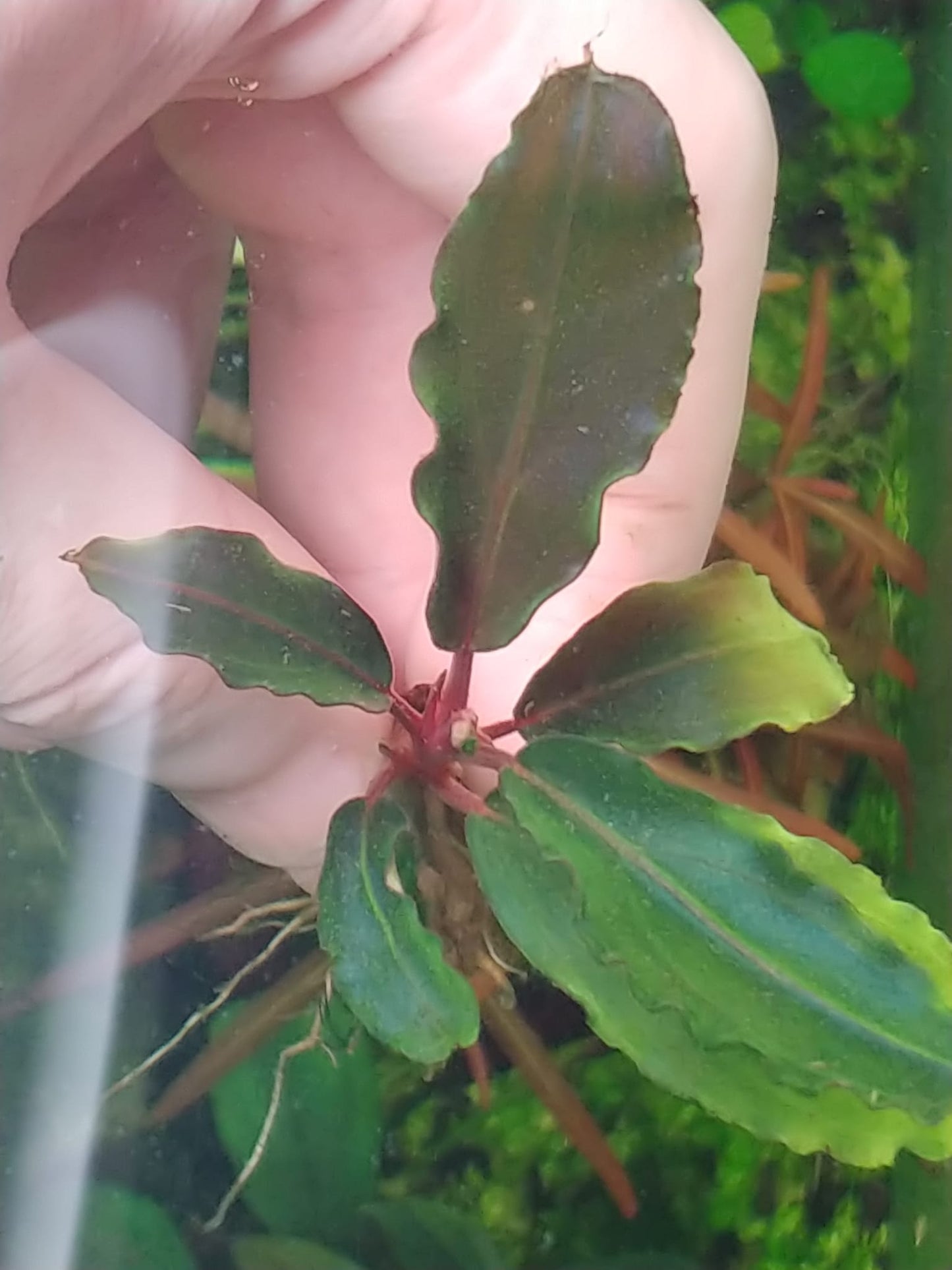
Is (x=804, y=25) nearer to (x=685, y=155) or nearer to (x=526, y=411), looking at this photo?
(x=685, y=155)

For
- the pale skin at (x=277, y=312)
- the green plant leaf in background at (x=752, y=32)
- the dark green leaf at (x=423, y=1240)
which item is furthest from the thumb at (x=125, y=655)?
the green plant leaf in background at (x=752, y=32)

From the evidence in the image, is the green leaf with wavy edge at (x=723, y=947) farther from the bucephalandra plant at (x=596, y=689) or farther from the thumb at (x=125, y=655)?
the thumb at (x=125, y=655)

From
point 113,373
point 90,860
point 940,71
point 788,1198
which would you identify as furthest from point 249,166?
point 788,1198

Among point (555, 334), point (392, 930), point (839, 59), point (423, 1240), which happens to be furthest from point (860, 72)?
point (423, 1240)

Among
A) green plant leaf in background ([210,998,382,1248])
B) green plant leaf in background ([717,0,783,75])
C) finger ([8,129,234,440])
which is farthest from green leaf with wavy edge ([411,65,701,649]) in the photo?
green plant leaf in background ([717,0,783,75])

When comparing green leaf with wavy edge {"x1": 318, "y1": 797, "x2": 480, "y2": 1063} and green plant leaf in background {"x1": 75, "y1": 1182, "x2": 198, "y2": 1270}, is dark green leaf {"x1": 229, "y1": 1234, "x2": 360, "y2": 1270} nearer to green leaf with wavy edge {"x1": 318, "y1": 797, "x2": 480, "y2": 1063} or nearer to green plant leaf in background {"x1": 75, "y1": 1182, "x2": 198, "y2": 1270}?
green plant leaf in background {"x1": 75, "y1": 1182, "x2": 198, "y2": 1270}

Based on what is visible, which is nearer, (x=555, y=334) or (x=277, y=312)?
(x=555, y=334)
